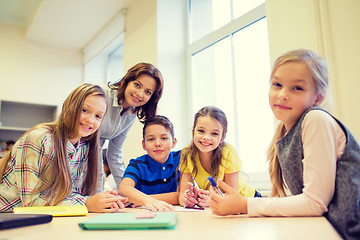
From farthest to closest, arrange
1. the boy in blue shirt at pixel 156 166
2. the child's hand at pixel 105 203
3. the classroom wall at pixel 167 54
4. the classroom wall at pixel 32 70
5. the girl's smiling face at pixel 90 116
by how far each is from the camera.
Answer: the classroom wall at pixel 32 70 → the classroom wall at pixel 167 54 → the boy in blue shirt at pixel 156 166 → the girl's smiling face at pixel 90 116 → the child's hand at pixel 105 203

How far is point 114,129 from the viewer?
2.07 metres

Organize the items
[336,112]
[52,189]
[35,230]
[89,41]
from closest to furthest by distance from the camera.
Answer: [35,230] → [52,189] → [336,112] → [89,41]

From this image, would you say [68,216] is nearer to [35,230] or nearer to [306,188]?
[35,230]

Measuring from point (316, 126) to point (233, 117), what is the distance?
1922 mm

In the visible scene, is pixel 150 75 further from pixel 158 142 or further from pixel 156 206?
pixel 156 206

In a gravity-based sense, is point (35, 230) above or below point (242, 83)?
below

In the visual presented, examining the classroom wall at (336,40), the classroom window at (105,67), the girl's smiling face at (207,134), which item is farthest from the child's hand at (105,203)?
the classroom window at (105,67)

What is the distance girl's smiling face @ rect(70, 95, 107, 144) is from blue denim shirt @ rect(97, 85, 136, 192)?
435 mm

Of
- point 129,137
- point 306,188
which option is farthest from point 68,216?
point 129,137

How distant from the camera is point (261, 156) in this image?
2.55 m

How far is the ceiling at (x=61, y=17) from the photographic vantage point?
12.7ft

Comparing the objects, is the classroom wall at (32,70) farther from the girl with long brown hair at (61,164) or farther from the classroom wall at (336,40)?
the classroom wall at (336,40)

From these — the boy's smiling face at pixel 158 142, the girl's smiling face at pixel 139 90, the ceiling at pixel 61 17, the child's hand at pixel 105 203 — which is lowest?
the child's hand at pixel 105 203

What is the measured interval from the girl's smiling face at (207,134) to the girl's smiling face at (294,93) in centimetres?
66
